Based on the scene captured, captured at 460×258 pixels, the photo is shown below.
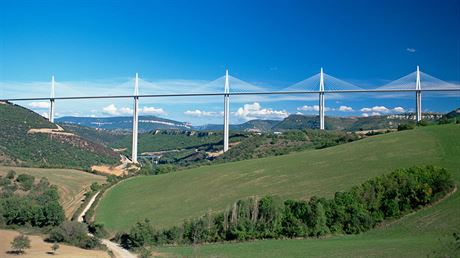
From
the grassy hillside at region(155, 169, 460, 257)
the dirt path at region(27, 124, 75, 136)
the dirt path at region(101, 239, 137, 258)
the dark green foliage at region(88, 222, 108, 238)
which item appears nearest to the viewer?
the grassy hillside at region(155, 169, 460, 257)

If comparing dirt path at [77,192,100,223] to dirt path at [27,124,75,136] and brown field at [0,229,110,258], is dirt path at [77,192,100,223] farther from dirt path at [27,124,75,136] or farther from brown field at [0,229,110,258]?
dirt path at [27,124,75,136]

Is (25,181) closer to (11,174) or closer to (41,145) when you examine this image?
(11,174)

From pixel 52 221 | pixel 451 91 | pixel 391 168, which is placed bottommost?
pixel 52 221

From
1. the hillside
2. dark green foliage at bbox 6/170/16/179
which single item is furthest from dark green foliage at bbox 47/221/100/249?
the hillside

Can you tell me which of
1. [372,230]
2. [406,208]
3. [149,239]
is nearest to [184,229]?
[149,239]

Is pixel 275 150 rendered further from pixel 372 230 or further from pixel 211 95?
pixel 372 230

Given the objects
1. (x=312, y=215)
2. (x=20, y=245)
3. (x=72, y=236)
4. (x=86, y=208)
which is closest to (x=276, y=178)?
(x=312, y=215)

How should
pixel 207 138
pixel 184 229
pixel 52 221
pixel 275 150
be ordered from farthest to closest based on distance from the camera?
pixel 207 138 → pixel 275 150 → pixel 52 221 → pixel 184 229
